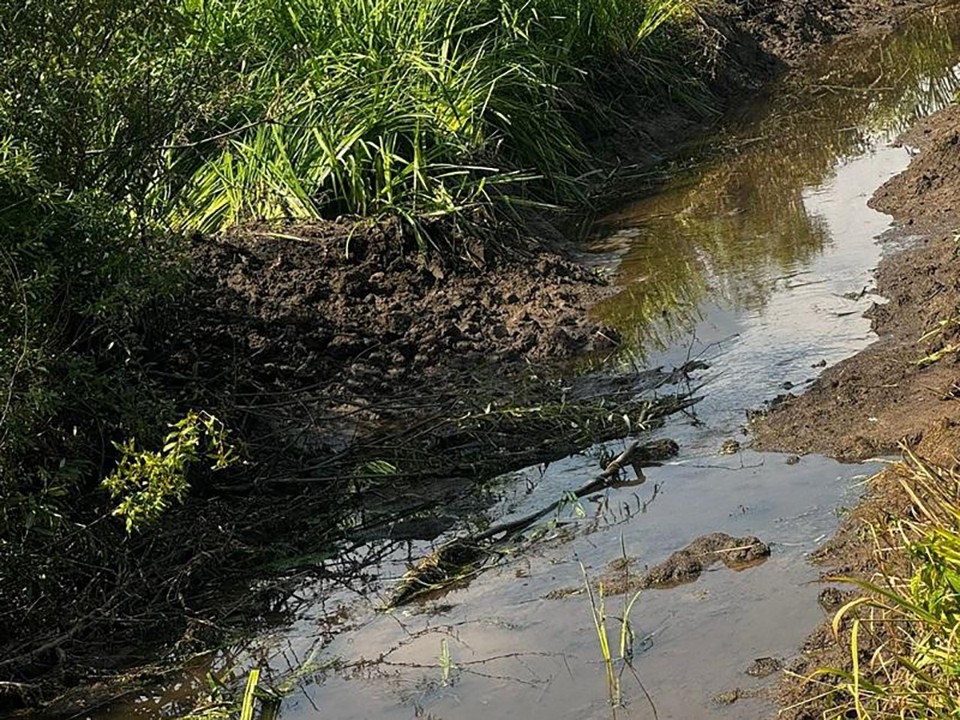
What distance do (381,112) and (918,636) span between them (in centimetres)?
562

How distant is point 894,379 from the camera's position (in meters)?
5.87

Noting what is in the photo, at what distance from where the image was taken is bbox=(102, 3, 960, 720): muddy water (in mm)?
4188

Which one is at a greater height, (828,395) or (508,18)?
(508,18)

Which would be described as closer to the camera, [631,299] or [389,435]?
[389,435]

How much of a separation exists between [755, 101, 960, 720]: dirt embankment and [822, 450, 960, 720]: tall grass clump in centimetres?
12

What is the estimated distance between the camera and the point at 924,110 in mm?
11227

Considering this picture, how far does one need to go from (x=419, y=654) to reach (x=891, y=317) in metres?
3.19

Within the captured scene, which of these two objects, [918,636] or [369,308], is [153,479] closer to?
[918,636]

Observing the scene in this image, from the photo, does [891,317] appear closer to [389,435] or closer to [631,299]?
[631,299]

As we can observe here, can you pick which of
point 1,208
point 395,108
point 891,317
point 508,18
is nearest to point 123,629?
point 1,208

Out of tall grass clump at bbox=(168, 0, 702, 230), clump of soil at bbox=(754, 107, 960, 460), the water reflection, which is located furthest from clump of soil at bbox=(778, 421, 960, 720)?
tall grass clump at bbox=(168, 0, 702, 230)

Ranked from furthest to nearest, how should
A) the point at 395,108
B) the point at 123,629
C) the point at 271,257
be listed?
the point at 395,108 → the point at 271,257 → the point at 123,629

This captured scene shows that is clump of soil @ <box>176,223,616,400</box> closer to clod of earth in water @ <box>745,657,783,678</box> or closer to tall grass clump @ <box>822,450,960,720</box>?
clod of earth in water @ <box>745,657,783,678</box>

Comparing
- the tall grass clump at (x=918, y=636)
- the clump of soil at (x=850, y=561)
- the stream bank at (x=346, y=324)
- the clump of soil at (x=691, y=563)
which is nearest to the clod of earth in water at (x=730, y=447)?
the clump of soil at (x=850, y=561)
